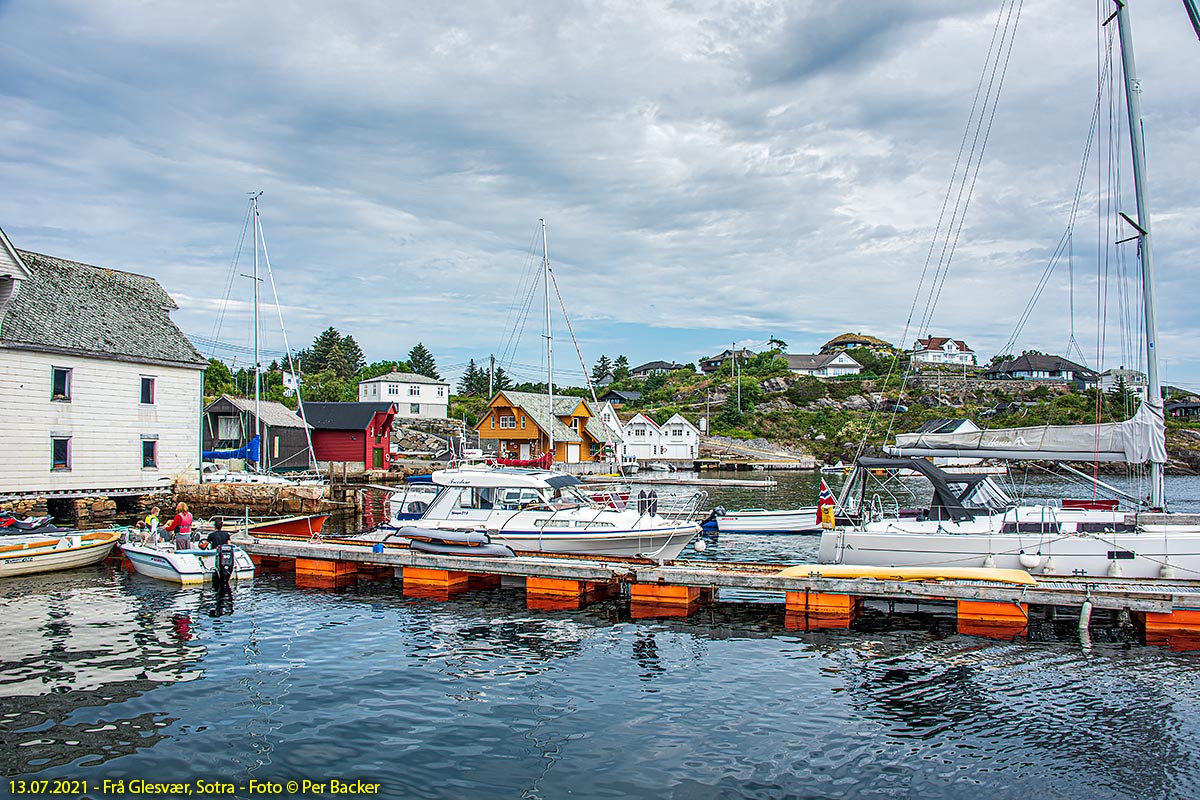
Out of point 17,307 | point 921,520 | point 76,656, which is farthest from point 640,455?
point 76,656

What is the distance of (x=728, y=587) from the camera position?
18.9 m

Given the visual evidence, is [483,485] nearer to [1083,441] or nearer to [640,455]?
[1083,441]

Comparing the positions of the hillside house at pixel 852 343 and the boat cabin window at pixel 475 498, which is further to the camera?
the hillside house at pixel 852 343

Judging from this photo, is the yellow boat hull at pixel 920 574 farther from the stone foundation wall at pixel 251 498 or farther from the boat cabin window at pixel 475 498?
the stone foundation wall at pixel 251 498

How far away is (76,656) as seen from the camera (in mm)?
14992

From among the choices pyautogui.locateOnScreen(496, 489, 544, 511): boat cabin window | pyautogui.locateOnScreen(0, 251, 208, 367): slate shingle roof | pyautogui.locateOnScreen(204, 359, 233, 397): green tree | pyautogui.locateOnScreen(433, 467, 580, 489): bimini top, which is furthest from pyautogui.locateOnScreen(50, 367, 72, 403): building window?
pyautogui.locateOnScreen(204, 359, 233, 397): green tree

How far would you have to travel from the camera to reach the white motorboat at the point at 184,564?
21688 mm

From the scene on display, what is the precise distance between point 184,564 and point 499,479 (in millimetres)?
8902

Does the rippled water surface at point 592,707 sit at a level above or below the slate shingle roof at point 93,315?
below

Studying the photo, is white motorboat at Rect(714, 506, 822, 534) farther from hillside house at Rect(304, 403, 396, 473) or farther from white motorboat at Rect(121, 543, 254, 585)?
hillside house at Rect(304, 403, 396, 473)

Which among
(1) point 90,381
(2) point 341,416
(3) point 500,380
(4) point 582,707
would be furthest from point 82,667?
(3) point 500,380

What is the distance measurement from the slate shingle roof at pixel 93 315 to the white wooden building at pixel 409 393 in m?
55.5

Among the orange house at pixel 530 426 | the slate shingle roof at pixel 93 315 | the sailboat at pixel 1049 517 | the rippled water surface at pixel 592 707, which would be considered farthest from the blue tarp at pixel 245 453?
the sailboat at pixel 1049 517

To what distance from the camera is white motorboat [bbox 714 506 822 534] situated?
108ft
